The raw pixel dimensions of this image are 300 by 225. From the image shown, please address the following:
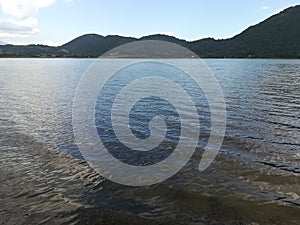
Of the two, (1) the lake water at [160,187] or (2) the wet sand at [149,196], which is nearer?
(2) the wet sand at [149,196]

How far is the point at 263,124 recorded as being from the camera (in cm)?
2394

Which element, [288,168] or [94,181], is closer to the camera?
[94,181]

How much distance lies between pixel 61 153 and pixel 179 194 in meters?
7.74

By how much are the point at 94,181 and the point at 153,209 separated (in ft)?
11.6

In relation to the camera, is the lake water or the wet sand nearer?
the wet sand

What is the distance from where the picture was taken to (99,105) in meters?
33.4

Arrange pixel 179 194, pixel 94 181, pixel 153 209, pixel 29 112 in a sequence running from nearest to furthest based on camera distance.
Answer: pixel 153 209 < pixel 179 194 < pixel 94 181 < pixel 29 112


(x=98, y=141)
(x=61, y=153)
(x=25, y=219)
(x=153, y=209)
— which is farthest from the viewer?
(x=98, y=141)

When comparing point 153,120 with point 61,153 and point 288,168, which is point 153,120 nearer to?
point 61,153

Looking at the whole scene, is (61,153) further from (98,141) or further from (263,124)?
(263,124)

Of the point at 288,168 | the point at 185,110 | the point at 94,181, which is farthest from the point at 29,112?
the point at 288,168

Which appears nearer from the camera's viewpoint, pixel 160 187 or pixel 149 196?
pixel 149 196

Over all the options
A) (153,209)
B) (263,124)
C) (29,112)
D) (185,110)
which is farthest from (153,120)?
(153,209)

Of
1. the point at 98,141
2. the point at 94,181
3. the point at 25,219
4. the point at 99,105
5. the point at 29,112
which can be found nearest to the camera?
the point at 25,219
